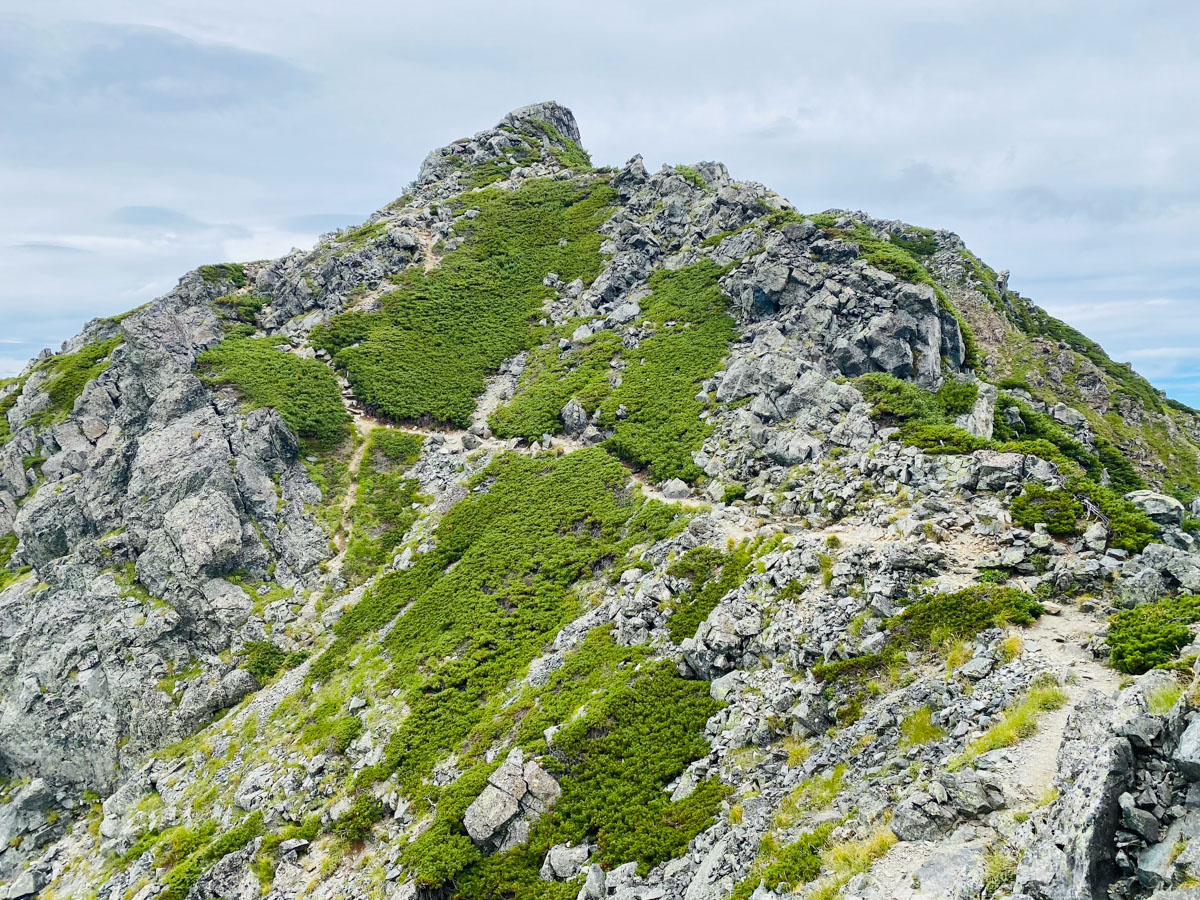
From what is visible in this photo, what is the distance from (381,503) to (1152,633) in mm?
42678

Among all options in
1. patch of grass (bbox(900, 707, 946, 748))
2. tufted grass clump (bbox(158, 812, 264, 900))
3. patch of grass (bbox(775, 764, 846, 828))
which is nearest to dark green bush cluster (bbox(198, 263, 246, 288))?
tufted grass clump (bbox(158, 812, 264, 900))

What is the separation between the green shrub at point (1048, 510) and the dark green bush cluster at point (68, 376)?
65488 millimetres

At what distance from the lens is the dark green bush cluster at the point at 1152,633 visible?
13.9m

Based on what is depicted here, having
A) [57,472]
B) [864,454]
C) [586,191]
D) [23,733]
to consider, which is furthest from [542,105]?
[23,733]

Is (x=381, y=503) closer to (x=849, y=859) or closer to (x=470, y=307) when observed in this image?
(x=470, y=307)

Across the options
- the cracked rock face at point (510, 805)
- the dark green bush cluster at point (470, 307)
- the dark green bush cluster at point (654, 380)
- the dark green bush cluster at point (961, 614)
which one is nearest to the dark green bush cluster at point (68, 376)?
the dark green bush cluster at point (470, 307)

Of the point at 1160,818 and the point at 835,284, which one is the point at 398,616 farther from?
the point at 835,284

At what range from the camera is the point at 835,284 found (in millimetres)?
46812

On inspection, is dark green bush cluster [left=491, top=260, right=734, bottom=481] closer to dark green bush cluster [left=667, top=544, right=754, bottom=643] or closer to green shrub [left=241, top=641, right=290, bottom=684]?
dark green bush cluster [left=667, top=544, right=754, bottom=643]

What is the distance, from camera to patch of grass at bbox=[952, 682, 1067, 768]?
42.9ft

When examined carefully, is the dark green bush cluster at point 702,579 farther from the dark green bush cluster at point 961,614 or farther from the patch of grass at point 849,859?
the patch of grass at point 849,859

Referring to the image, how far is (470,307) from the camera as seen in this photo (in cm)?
6488

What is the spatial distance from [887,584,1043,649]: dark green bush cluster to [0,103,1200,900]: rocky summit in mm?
147

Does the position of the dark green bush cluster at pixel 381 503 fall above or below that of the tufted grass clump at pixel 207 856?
above
